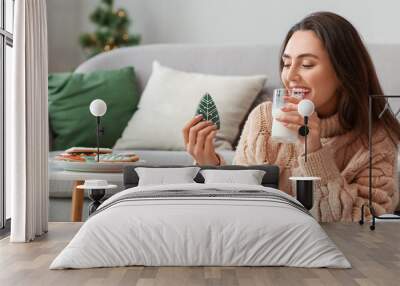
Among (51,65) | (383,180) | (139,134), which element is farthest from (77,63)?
(383,180)

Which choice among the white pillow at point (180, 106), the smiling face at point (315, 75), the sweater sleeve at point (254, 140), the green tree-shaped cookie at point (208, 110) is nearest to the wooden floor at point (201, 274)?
the sweater sleeve at point (254, 140)

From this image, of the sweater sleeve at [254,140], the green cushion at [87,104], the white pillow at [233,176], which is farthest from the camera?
the green cushion at [87,104]

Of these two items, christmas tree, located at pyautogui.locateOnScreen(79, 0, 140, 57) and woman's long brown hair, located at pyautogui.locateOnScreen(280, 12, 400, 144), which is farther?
christmas tree, located at pyautogui.locateOnScreen(79, 0, 140, 57)

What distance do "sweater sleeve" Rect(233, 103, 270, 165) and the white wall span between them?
2.30m

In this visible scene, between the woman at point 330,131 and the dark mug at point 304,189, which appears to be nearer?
the dark mug at point 304,189

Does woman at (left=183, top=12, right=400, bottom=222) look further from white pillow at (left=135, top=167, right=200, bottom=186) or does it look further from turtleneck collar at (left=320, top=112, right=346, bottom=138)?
white pillow at (left=135, top=167, right=200, bottom=186)

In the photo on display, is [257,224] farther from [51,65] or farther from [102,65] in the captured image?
[51,65]

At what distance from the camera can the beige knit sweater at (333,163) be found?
4.23 m

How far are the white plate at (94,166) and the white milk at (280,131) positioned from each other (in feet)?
2.62

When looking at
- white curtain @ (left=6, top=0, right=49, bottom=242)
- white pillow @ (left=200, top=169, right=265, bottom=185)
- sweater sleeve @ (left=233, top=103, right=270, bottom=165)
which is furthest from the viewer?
sweater sleeve @ (left=233, top=103, right=270, bottom=165)

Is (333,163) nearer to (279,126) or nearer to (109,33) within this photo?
(279,126)

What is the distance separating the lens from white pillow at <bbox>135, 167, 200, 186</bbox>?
400 centimetres

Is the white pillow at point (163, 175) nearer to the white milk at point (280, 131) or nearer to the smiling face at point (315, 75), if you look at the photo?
the white milk at point (280, 131)

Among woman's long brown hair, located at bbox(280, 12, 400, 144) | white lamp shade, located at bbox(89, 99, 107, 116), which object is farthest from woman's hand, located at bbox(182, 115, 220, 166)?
woman's long brown hair, located at bbox(280, 12, 400, 144)
